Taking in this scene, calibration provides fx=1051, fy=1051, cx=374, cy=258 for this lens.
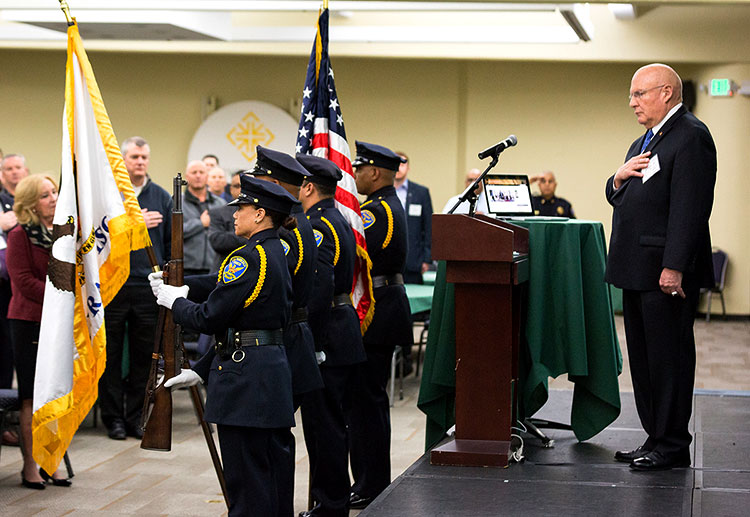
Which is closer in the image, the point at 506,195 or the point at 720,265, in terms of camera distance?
the point at 506,195

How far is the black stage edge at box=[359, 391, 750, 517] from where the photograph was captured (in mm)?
3436

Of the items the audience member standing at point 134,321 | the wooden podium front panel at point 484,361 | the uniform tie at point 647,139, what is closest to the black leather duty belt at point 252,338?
the wooden podium front panel at point 484,361

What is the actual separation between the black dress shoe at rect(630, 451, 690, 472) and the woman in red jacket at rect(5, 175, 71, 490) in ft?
8.89

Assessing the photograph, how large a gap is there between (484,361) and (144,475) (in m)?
2.05

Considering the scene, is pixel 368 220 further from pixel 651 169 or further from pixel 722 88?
pixel 722 88

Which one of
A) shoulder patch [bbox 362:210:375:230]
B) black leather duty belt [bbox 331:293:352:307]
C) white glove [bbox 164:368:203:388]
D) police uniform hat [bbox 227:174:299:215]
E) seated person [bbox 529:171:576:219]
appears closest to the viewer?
police uniform hat [bbox 227:174:299:215]

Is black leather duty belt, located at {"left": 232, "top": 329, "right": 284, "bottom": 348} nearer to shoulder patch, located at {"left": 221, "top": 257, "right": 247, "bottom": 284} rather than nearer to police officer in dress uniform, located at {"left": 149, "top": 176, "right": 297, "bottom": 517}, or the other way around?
police officer in dress uniform, located at {"left": 149, "top": 176, "right": 297, "bottom": 517}

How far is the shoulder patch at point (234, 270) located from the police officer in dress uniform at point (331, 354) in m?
0.71

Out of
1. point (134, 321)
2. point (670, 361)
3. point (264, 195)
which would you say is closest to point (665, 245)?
point (670, 361)

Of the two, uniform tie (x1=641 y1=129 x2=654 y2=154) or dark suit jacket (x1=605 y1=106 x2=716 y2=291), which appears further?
uniform tie (x1=641 y1=129 x2=654 y2=154)

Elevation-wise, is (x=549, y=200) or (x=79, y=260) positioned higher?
(x=549, y=200)

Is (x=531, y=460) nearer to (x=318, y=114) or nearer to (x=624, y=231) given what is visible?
(x=624, y=231)

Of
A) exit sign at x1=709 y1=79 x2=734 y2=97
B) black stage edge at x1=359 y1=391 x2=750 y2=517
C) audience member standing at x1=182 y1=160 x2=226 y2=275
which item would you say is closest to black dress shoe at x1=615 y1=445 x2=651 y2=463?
black stage edge at x1=359 y1=391 x2=750 y2=517

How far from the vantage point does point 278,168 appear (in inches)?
155
